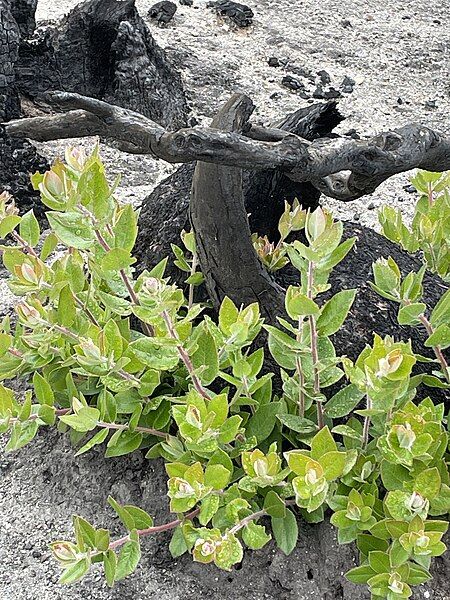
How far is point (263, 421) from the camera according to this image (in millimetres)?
1034

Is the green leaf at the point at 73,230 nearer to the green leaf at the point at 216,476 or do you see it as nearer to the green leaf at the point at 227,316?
the green leaf at the point at 227,316

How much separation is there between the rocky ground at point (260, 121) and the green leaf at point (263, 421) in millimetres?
151

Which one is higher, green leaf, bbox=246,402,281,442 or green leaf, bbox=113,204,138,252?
green leaf, bbox=113,204,138,252

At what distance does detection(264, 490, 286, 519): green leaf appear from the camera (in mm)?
941

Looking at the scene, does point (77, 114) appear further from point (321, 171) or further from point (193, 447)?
point (193, 447)

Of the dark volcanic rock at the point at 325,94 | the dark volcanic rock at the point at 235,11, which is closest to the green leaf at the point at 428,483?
the dark volcanic rock at the point at 325,94

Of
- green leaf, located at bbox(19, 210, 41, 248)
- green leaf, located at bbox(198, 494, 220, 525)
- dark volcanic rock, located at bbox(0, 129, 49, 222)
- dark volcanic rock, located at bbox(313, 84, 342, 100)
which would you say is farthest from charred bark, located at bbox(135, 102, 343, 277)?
dark volcanic rock, located at bbox(313, 84, 342, 100)

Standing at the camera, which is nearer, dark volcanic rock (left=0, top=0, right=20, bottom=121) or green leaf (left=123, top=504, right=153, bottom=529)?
green leaf (left=123, top=504, right=153, bottom=529)

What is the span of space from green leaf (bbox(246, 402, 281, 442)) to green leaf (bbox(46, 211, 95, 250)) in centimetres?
30

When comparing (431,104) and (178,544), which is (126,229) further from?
(431,104)

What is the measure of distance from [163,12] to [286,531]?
8.73 ft

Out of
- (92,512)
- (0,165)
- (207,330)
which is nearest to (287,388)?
(207,330)

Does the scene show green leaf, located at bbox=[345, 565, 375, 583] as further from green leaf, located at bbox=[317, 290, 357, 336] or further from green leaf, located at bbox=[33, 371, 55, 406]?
green leaf, located at bbox=[33, 371, 55, 406]

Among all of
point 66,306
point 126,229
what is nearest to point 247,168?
point 126,229
